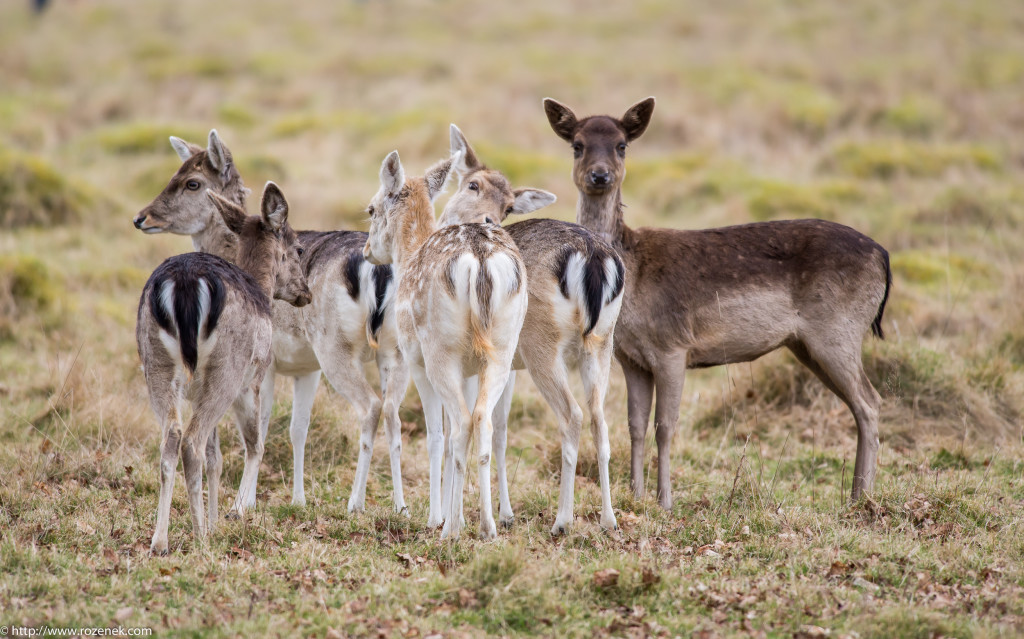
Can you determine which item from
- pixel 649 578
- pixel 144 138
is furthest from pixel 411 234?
pixel 144 138

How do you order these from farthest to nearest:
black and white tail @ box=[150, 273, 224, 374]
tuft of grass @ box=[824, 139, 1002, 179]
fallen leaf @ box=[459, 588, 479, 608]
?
tuft of grass @ box=[824, 139, 1002, 179]
black and white tail @ box=[150, 273, 224, 374]
fallen leaf @ box=[459, 588, 479, 608]

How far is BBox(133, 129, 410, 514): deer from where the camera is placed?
6.48m

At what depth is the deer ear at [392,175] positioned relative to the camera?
6.33 meters

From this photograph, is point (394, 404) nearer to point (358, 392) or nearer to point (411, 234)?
point (358, 392)

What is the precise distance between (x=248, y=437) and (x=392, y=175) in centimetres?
186

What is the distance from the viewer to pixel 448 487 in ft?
18.9

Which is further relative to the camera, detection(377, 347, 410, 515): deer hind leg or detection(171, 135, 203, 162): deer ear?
detection(171, 135, 203, 162): deer ear

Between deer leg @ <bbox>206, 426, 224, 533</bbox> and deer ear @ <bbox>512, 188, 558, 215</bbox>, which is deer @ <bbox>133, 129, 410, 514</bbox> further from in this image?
deer ear @ <bbox>512, 188, 558, 215</bbox>

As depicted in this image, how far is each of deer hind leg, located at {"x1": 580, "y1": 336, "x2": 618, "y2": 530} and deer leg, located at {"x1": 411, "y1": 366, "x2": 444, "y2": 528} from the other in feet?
3.03

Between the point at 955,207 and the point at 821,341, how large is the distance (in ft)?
27.6

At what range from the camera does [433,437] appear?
6137mm

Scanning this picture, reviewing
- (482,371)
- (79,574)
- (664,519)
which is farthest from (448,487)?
(79,574)

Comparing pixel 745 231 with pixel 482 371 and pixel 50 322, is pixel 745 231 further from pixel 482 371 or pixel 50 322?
pixel 50 322

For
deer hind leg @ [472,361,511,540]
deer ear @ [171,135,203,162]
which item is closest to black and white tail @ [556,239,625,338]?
deer hind leg @ [472,361,511,540]
